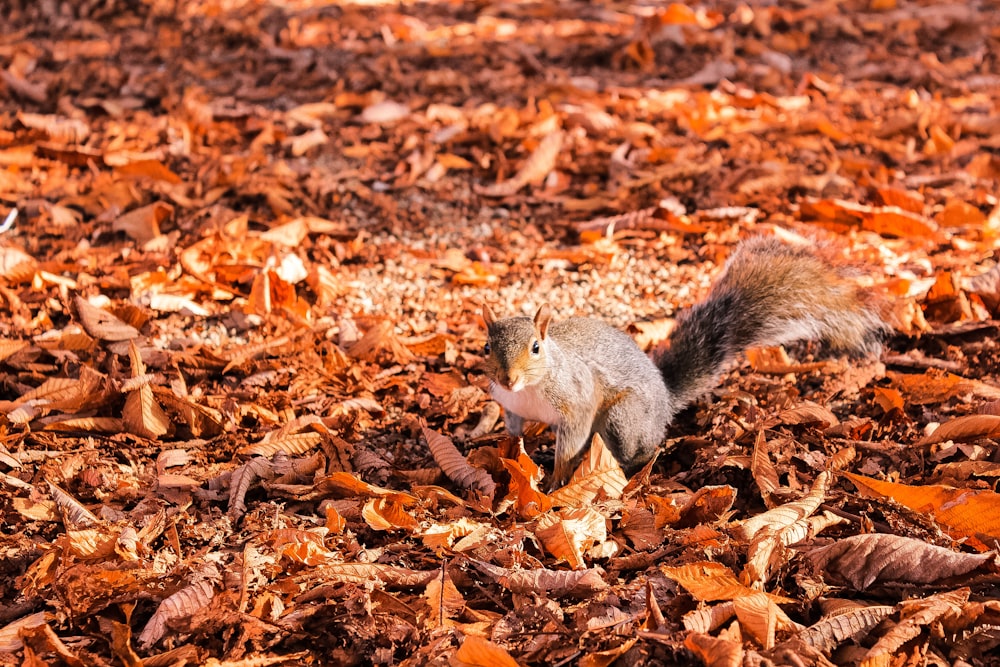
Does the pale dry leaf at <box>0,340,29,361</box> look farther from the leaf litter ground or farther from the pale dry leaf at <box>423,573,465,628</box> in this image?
the pale dry leaf at <box>423,573,465,628</box>

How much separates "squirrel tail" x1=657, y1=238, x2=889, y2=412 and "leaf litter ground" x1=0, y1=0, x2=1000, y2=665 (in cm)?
10

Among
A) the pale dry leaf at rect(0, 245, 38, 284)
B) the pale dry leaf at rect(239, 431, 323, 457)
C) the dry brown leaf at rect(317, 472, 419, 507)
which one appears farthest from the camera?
the pale dry leaf at rect(0, 245, 38, 284)

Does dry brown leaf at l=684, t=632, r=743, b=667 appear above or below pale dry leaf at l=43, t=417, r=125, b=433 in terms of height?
above

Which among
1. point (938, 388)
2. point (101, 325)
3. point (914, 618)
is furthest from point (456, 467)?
point (938, 388)

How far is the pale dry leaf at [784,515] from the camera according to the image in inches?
88.1

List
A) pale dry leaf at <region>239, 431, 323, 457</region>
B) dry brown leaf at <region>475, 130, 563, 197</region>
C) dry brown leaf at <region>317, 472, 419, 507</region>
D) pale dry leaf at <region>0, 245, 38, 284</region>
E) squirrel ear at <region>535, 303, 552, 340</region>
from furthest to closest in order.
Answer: dry brown leaf at <region>475, 130, 563, 197</region> < pale dry leaf at <region>0, 245, 38, 284</region> < pale dry leaf at <region>239, 431, 323, 457</region> < squirrel ear at <region>535, 303, 552, 340</region> < dry brown leaf at <region>317, 472, 419, 507</region>

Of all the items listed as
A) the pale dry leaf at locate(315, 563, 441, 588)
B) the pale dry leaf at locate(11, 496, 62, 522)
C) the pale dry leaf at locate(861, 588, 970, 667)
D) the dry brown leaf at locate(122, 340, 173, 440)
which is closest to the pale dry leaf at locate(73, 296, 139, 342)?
the dry brown leaf at locate(122, 340, 173, 440)

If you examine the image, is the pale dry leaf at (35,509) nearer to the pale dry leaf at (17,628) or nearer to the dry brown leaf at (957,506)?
the pale dry leaf at (17,628)

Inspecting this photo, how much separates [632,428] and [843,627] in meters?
0.94

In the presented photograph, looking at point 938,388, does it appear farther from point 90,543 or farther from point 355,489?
point 90,543

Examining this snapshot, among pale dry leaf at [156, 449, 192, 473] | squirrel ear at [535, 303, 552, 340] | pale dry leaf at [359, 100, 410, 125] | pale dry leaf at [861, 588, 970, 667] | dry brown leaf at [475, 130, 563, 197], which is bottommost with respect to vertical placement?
pale dry leaf at [156, 449, 192, 473]

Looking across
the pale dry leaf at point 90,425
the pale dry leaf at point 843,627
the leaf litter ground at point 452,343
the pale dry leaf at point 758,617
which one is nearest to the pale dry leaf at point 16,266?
the leaf litter ground at point 452,343

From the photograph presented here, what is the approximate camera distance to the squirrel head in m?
2.51

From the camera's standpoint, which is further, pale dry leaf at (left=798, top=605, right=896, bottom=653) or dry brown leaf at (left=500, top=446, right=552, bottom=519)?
dry brown leaf at (left=500, top=446, right=552, bottom=519)
